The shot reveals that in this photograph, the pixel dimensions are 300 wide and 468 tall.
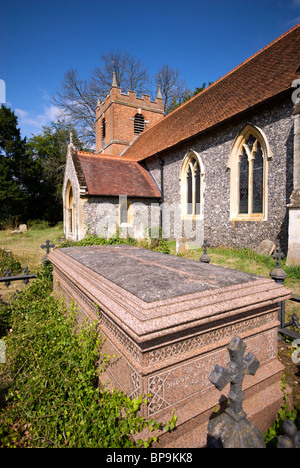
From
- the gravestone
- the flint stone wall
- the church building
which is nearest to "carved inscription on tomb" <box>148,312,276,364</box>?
the church building

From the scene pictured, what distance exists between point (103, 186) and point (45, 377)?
10622 mm

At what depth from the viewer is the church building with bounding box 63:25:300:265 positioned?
25.4 feet

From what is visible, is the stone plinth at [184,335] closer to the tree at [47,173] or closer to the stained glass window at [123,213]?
the stained glass window at [123,213]

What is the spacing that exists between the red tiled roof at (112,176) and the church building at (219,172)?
58 mm

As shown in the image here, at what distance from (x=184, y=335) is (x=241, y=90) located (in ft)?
36.5

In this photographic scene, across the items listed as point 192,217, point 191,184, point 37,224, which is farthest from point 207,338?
point 37,224

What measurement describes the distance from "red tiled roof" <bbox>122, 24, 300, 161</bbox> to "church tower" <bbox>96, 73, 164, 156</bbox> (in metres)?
7.33

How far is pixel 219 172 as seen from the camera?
33.4 feet

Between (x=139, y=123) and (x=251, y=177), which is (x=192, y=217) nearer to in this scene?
(x=251, y=177)

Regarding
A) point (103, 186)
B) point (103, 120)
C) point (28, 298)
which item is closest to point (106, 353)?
point (28, 298)

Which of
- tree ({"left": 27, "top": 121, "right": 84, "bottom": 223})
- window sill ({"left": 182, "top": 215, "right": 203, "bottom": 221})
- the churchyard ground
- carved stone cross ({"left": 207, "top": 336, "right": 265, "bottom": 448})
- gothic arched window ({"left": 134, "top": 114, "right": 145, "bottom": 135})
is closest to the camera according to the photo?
carved stone cross ({"left": 207, "top": 336, "right": 265, "bottom": 448})

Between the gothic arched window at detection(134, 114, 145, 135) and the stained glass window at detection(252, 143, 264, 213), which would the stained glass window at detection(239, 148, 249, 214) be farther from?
the gothic arched window at detection(134, 114, 145, 135)

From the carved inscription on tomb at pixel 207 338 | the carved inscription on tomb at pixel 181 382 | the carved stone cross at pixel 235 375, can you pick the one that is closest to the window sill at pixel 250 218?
the carved inscription on tomb at pixel 207 338

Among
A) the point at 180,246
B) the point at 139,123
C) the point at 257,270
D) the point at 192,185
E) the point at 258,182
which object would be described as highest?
the point at 139,123
